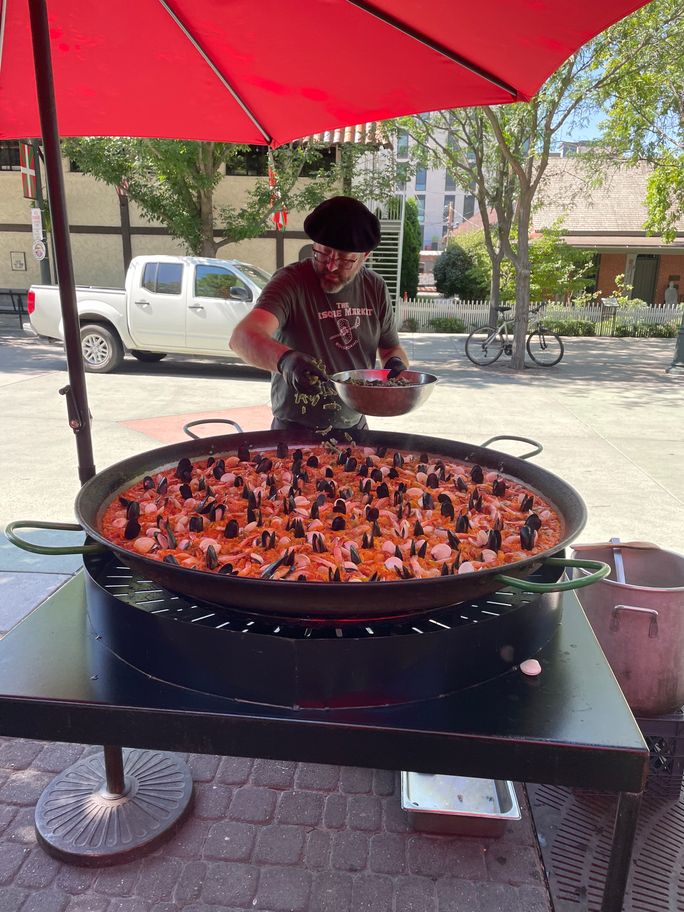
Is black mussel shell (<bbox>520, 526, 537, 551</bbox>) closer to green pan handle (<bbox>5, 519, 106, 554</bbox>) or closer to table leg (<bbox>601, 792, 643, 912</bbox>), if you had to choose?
table leg (<bbox>601, 792, 643, 912</bbox>)

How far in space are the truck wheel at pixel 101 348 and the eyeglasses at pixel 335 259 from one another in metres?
9.87

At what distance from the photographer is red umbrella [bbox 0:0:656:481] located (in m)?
1.99

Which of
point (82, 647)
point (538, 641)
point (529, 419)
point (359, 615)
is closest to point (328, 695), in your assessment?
point (359, 615)

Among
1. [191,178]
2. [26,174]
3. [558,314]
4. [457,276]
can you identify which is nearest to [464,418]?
[191,178]

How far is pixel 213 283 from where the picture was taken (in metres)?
11.8

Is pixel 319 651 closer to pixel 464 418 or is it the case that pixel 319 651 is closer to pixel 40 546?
pixel 40 546

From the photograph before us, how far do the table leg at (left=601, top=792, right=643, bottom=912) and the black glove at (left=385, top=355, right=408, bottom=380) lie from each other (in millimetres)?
1694

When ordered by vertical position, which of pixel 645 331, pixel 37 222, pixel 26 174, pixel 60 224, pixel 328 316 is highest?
pixel 26 174

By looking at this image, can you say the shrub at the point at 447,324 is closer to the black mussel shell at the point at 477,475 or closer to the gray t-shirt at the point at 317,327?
the gray t-shirt at the point at 317,327

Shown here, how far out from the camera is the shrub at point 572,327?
73.8ft

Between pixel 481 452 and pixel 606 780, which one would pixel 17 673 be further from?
pixel 481 452

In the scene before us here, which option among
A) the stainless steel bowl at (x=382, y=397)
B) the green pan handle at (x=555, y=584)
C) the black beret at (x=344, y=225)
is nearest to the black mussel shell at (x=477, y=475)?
the stainless steel bowl at (x=382, y=397)

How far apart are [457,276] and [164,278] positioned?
2122cm

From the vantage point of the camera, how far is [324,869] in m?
2.25
